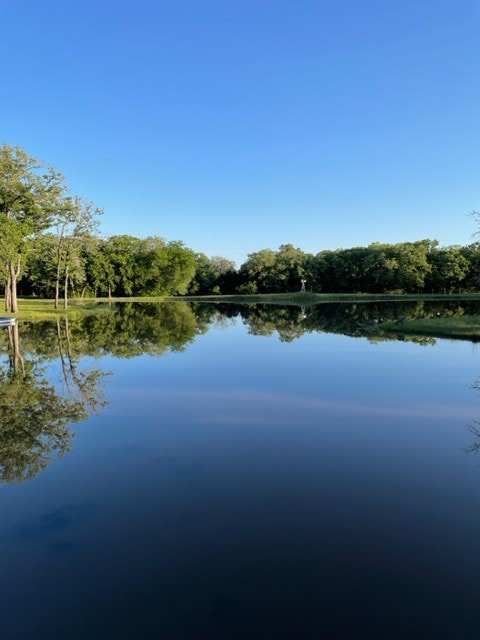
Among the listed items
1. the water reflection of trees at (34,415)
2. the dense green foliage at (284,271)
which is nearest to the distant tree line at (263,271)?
the dense green foliage at (284,271)

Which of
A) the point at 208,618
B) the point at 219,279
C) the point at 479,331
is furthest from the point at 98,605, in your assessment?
the point at 219,279

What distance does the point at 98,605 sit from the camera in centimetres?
380

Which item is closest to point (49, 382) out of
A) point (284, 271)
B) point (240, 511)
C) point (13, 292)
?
point (240, 511)

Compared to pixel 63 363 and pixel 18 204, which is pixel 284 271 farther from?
pixel 63 363

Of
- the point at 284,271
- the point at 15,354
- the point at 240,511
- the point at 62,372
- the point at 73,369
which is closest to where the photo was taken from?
the point at 240,511

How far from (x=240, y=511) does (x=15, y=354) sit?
15.5 metres

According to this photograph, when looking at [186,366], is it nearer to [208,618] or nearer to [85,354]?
[85,354]

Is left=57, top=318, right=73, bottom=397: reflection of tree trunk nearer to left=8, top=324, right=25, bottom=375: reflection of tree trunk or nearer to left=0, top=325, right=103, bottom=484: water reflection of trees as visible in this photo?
left=0, top=325, right=103, bottom=484: water reflection of trees

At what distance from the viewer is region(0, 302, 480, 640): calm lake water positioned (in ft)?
12.1

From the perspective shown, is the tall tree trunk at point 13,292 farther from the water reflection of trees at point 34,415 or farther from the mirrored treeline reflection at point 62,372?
the water reflection of trees at point 34,415

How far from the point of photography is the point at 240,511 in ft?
17.5

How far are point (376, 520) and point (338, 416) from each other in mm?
4260

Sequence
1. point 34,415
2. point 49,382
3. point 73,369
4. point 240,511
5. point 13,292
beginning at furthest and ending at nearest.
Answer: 1. point 13,292
2. point 73,369
3. point 49,382
4. point 34,415
5. point 240,511

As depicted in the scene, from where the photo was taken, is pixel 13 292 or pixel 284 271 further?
pixel 284 271
